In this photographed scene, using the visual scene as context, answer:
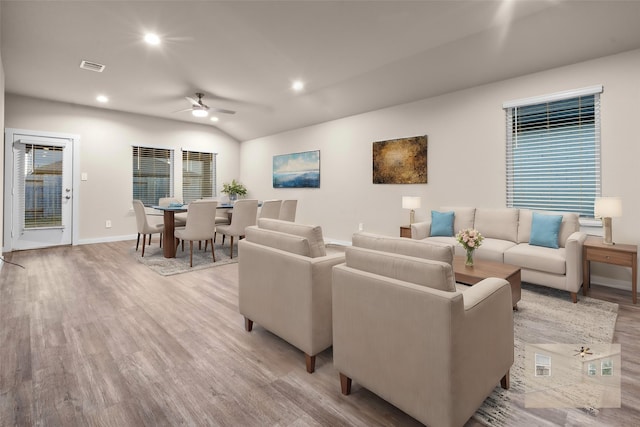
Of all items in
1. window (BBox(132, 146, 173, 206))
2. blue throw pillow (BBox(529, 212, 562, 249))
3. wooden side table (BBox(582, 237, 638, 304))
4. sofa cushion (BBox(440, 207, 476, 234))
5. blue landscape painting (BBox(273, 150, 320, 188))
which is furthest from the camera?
window (BBox(132, 146, 173, 206))

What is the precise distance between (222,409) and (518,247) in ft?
11.0

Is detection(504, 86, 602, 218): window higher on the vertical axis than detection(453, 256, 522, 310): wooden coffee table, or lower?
higher

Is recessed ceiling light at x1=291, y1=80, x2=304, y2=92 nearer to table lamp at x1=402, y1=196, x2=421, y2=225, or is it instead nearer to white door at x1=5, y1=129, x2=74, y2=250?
table lamp at x1=402, y1=196, x2=421, y2=225

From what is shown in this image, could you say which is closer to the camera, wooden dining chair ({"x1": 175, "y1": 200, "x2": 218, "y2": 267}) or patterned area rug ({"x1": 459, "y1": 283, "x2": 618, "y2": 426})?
patterned area rug ({"x1": 459, "y1": 283, "x2": 618, "y2": 426})

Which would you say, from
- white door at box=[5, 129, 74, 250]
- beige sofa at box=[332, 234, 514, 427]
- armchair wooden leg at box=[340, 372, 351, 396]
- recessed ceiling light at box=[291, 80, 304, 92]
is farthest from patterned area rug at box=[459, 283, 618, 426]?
white door at box=[5, 129, 74, 250]

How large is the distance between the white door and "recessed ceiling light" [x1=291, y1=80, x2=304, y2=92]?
4.39m

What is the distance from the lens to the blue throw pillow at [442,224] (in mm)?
4266

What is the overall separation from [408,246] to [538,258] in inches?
96.2

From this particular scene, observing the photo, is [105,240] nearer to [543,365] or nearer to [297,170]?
[297,170]

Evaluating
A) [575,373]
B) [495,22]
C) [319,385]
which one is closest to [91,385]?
[319,385]

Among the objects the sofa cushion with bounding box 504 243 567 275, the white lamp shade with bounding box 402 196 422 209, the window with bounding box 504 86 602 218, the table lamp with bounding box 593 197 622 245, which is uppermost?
the window with bounding box 504 86 602 218

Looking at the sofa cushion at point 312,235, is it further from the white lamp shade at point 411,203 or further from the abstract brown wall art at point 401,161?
the abstract brown wall art at point 401,161

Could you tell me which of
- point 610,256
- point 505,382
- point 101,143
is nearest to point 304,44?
point 505,382

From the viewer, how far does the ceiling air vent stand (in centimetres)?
424
